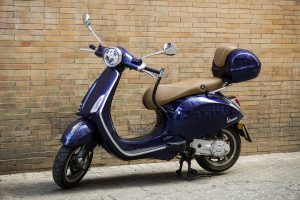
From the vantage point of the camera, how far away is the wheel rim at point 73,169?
6.30 m

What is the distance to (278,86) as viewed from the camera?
876 centimetres

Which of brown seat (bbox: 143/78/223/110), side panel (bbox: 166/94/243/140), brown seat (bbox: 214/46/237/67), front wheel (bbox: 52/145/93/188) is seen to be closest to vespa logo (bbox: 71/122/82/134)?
front wheel (bbox: 52/145/93/188)

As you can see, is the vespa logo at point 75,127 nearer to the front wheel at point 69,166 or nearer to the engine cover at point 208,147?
the front wheel at point 69,166

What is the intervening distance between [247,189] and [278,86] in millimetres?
2731

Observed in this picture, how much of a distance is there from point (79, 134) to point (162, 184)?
120 cm

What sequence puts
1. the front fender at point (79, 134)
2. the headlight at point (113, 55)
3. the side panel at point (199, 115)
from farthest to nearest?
the side panel at point (199, 115), the headlight at point (113, 55), the front fender at point (79, 134)

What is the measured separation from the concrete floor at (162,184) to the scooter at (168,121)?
8.4 inches

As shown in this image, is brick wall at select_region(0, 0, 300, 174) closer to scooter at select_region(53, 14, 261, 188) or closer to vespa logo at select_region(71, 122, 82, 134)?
scooter at select_region(53, 14, 261, 188)

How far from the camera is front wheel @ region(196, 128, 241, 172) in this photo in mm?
7164

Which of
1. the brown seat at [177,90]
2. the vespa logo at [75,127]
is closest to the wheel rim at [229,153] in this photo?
the brown seat at [177,90]

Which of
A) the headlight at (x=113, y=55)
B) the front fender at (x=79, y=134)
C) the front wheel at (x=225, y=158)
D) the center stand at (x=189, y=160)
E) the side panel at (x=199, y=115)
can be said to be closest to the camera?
the front fender at (x=79, y=134)

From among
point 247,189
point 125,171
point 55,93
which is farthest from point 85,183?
point 247,189

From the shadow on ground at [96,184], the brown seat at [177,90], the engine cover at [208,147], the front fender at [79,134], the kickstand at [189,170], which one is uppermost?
the brown seat at [177,90]

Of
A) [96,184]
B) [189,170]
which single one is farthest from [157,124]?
[96,184]
